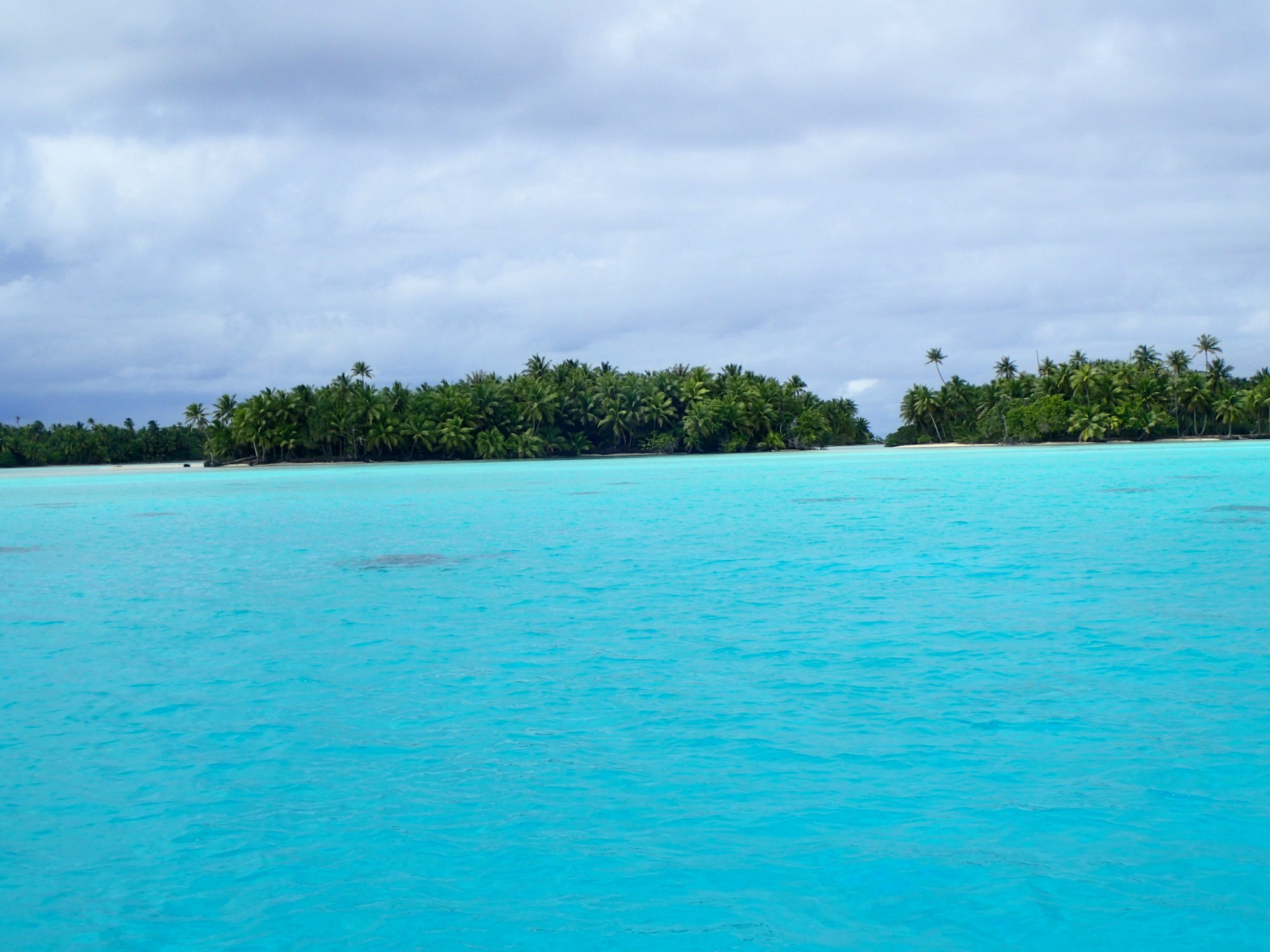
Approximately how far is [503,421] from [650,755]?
84079mm

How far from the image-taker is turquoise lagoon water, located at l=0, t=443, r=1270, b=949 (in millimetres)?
4391

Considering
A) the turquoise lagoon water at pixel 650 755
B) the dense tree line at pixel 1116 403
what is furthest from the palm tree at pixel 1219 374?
the turquoise lagoon water at pixel 650 755

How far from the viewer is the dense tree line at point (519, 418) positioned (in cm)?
8412

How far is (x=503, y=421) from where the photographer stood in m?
89.4

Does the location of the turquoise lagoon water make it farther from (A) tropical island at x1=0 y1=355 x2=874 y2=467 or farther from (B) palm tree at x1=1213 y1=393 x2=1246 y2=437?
(B) palm tree at x1=1213 y1=393 x2=1246 y2=437

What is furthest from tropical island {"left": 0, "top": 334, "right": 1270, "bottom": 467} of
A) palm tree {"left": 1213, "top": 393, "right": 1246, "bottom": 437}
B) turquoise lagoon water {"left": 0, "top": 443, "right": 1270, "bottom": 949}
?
turquoise lagoon water {"left": 0, "top": 443, "right": 1270, "bottom": 949}

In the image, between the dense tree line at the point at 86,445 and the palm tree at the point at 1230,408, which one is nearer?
the palm tree at the point at 1230,408

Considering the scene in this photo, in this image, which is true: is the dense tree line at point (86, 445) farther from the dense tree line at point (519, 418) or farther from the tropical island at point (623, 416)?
the dense tree line at point (519, 418)

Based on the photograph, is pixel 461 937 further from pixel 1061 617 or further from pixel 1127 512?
pixel 1127 512

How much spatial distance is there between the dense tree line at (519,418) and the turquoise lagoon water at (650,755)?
71.1 m

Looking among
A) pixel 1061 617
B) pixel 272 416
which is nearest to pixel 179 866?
pixel 1061 617

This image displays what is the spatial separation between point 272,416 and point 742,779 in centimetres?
8350

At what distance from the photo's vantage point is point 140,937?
4.27 metres

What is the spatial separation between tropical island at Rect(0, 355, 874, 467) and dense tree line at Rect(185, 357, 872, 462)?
0.11 meters
